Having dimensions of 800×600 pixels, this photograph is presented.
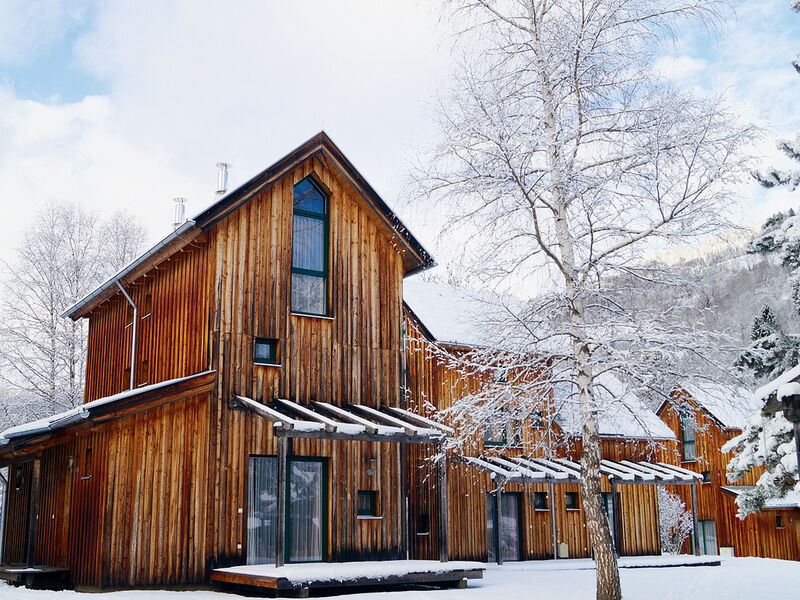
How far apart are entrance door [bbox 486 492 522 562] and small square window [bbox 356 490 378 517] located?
6.74 meters

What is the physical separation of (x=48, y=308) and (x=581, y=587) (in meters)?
21.1

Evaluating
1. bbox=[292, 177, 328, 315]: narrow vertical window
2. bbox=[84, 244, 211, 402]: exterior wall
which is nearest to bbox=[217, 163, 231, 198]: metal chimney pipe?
bbox=[84, 244, 211, 402]: exterior wall

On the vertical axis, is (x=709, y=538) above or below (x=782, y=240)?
below

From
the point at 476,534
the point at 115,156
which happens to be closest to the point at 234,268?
the point at 476,534

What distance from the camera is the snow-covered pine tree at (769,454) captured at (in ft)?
44.0

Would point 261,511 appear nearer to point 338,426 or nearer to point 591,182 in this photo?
point 338,426

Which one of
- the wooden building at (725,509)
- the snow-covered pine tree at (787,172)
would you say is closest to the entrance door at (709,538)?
the wooden building at (725,509)

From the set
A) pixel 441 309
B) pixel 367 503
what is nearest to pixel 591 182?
pixel 367 503

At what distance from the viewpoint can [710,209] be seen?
11562 millimetres

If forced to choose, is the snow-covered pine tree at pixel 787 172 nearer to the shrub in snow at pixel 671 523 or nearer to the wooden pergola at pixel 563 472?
the wooden pergola at pixel 563 472

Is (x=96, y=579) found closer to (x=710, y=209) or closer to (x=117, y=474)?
→ (x=117, y=474)

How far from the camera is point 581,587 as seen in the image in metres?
14.1

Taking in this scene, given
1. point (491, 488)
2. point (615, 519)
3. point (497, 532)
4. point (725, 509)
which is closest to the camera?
point (497, 532)

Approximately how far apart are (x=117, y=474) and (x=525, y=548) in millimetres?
12766
